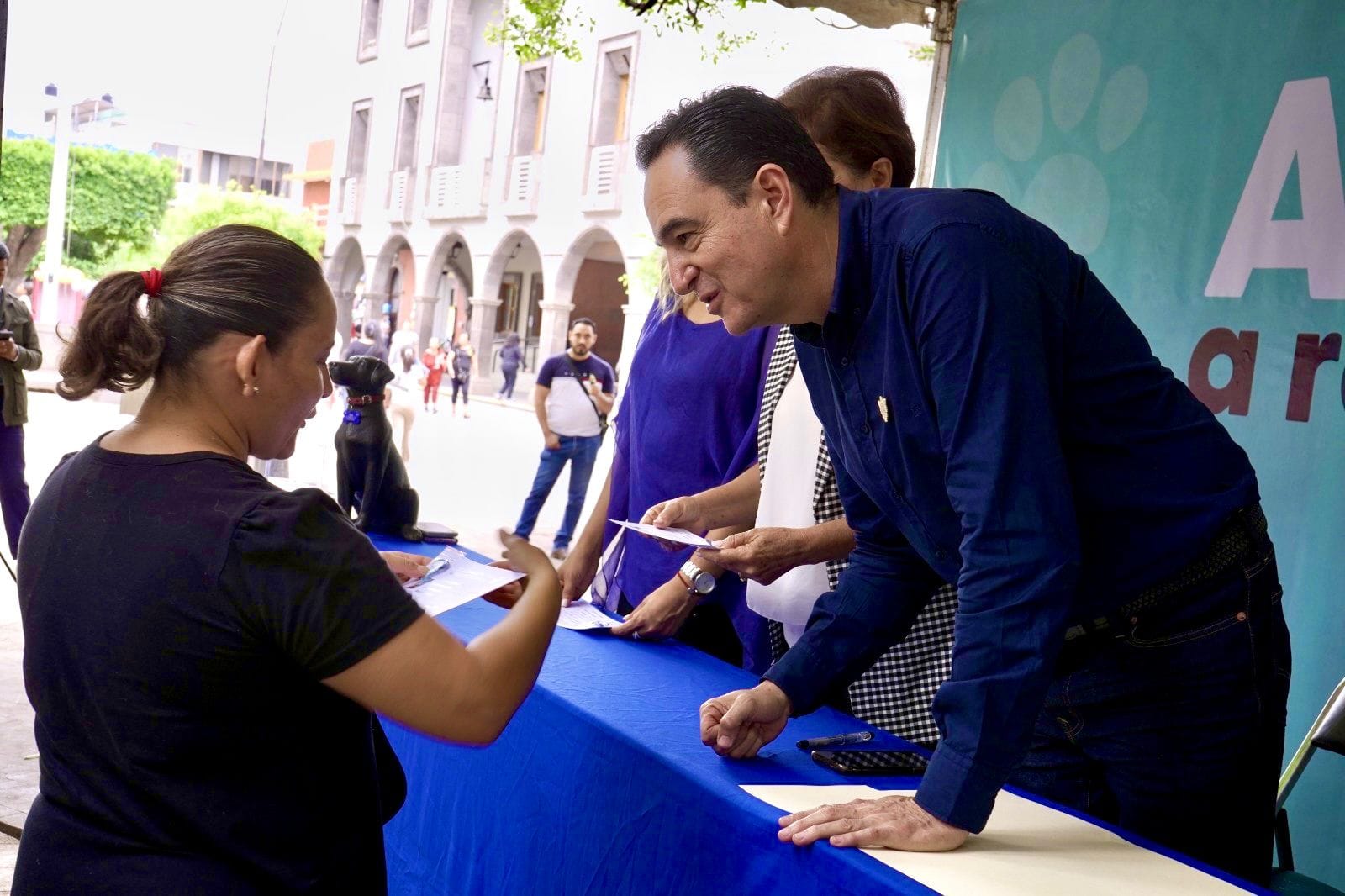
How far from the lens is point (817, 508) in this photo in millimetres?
2197

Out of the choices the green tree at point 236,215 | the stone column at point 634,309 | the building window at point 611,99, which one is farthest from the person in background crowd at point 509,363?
the green tree at point 236,215

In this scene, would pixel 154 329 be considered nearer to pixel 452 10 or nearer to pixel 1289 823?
pixel 1289 823

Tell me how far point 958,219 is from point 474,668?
68cm

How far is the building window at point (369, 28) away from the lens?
2912 centimetres

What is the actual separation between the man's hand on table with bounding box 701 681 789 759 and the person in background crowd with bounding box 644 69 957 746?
0.34m

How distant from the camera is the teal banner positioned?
3.04m

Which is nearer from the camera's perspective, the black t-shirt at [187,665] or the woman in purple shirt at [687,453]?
the black t-shirt at [187,665]

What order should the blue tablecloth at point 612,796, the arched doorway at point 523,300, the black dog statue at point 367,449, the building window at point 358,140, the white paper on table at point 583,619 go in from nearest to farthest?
the blue tablecloth at point 612,796
the white paper on table at point 583,619
the black dog statue at point 367,449
the building window at point 358,140
the arched doorway at point 523,300

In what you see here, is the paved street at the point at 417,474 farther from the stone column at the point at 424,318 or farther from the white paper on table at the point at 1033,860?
the stone column at the point at 424,318

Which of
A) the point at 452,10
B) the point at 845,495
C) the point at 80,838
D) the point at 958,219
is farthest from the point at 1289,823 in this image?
the point at 452,10

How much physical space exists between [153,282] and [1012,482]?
91 centimetres

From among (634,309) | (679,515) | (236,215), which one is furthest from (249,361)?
(236,215)

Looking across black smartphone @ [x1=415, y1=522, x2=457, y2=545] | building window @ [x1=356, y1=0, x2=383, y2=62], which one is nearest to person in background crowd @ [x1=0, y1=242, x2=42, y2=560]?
black smartphone @ [x1=415, y1=522, x2=457, y2=545]

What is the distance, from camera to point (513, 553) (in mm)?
1261
